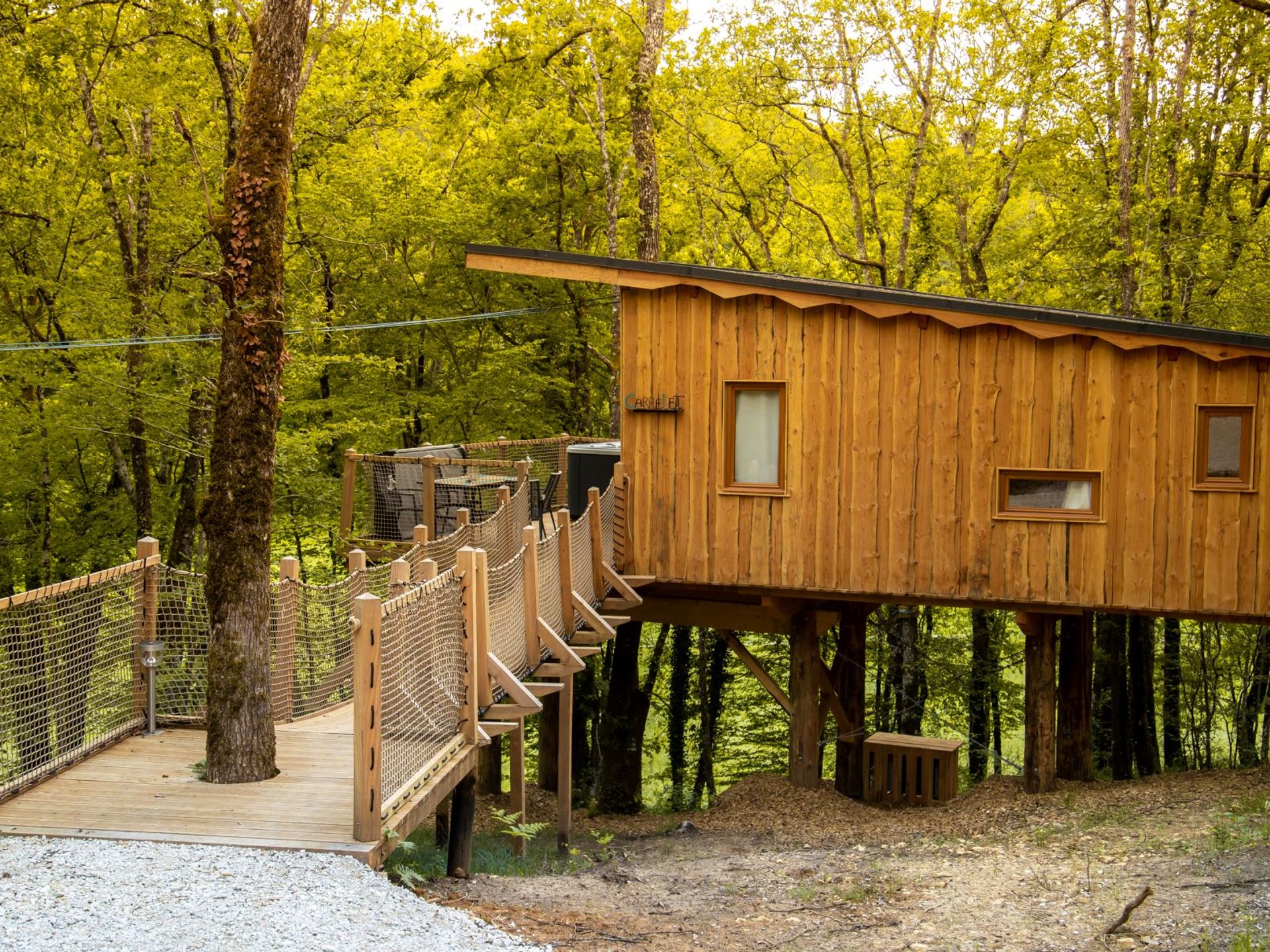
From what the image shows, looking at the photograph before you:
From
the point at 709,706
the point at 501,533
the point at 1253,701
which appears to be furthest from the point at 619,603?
the point at 1253,701

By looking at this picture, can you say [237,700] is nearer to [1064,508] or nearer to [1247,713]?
[1064,508]

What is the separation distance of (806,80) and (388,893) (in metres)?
18.0

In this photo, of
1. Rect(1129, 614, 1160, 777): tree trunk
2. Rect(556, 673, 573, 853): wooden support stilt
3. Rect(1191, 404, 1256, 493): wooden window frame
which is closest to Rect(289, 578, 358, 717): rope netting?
Rect(556, 673, 573, 853): wooden support stilt

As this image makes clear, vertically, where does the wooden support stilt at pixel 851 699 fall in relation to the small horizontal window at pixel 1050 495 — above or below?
below

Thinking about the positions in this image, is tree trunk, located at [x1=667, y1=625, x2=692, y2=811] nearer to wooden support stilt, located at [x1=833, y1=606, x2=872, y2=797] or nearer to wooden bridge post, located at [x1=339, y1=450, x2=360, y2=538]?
wooden support stilt, located at [x1=833, y1=606, x2=872, y2=797]

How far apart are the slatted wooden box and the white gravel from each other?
9.13 metres

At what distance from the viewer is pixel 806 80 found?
69.2 ft

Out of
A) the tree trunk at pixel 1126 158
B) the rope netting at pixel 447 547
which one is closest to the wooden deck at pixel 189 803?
the rope netting at pixel 447 547

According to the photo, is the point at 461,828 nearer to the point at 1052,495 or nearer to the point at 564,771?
the point at 564,771

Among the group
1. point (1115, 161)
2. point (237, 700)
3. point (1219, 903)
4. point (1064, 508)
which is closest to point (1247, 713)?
point (1115, 161)

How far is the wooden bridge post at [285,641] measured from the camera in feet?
31.0

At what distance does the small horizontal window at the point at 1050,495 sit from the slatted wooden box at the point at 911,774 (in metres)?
3.51

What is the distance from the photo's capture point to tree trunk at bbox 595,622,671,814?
1939 cm

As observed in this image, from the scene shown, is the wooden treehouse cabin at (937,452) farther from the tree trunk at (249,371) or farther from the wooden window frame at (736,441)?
the tree trunk at (249,371)
